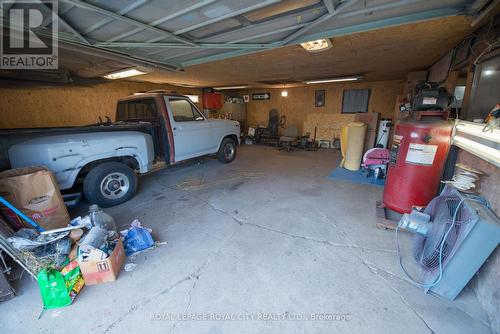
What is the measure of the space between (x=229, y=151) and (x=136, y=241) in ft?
12.9

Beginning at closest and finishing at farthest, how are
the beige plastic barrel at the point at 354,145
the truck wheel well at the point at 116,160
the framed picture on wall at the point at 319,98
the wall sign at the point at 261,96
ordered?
the truck wheel well at the point at 116,160 < the beige plastic barrel at the point at 354,145 < the framed picture on wall at the point at 319,98 < the wall sign at the point at 261,96

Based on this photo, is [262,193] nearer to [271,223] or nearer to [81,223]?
[271,223]

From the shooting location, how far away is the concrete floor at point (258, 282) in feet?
4.61

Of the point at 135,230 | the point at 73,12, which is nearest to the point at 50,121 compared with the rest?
the point at 73,12

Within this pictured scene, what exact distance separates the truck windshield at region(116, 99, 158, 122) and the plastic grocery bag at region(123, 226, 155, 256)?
2.48m

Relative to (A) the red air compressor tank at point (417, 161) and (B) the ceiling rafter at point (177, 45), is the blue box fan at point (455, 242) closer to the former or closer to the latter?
(A) the red air compressor tank at point (417, 161)

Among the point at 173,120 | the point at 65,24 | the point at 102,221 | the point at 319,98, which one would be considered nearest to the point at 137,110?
the point at 173,120

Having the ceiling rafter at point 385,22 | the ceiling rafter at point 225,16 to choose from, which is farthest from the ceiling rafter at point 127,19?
the ceiling rafter at point 385,22

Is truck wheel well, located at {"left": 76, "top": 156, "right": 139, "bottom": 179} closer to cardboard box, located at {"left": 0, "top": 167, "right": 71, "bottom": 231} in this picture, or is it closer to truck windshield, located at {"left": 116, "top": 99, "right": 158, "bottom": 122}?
cardboard box, located at {"left": 0, "top": 167, "right": 71, "bottom": 231}

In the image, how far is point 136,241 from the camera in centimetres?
212

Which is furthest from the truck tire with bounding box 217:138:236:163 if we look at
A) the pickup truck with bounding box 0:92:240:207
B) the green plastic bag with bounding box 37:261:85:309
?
the green plastic bag with bounding box 37:261:85:309

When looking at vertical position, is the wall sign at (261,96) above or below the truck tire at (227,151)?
above

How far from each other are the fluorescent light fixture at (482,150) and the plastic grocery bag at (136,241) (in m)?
3.09

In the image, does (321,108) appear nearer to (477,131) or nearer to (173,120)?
(173,120)
